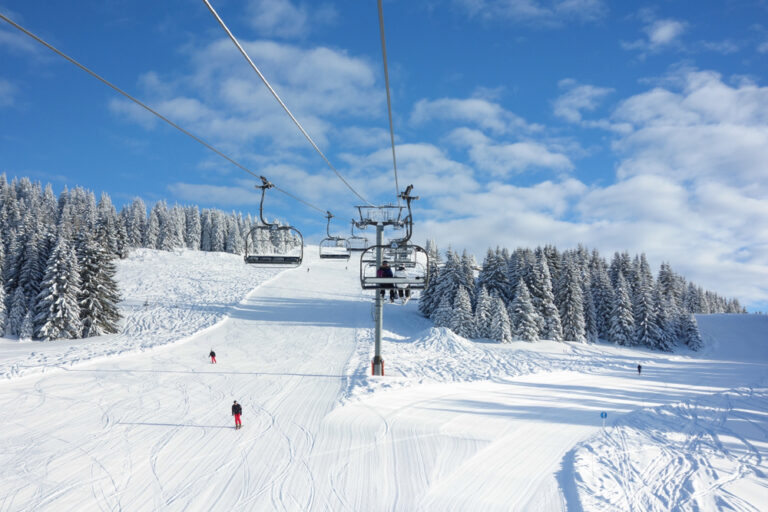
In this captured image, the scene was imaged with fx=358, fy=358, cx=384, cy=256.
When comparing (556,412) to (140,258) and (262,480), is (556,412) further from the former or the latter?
(140,258)

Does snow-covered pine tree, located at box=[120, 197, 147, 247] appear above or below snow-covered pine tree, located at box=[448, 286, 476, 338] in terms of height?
above

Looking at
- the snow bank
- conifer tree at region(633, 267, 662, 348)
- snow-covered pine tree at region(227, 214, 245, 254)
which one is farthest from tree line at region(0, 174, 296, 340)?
conifer tree at region(633, 267, 662, 348)

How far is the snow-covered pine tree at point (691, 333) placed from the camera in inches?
1934

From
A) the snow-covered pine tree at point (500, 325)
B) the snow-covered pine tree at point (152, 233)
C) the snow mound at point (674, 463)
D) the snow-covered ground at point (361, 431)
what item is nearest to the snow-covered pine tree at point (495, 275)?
the snow-covered pine tree at point (500, 325)

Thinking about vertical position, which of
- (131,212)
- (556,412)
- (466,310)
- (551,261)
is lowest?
(556,412)

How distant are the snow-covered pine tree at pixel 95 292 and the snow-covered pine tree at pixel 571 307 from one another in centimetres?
5117

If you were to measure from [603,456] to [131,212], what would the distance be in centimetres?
11117

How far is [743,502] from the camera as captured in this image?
30.1 ft

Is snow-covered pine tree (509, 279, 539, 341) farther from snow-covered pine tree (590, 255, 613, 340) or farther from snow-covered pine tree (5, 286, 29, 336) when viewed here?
snow-covered pine tree (5, 286, 29, 336)

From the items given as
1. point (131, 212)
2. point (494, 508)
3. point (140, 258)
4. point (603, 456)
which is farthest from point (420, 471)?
point (131, 212)

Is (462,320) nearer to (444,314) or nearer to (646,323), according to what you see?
(444,314)

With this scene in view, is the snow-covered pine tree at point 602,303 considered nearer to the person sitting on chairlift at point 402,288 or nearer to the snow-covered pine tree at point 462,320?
the snow-covered pine tree at point 462,320

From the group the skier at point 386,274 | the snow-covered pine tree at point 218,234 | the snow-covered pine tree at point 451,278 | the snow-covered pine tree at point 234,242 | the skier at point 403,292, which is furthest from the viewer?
the snow-covered pine tree at point 234,242

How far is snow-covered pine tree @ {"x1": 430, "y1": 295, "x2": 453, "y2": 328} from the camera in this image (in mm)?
42622
